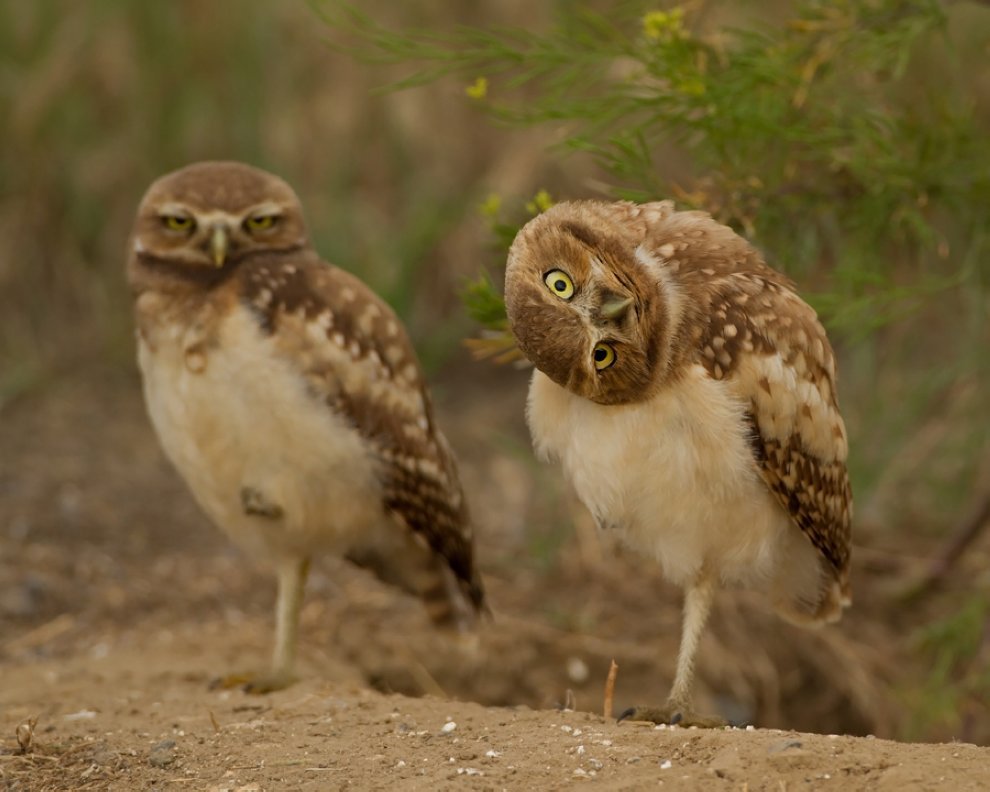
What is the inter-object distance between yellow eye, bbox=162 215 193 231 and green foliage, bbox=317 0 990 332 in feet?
2.39

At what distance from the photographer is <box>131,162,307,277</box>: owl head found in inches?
172

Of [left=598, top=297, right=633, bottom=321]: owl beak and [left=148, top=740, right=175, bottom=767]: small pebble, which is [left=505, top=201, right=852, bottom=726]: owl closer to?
[left=598, top=297, right=633, bottom=321]: owl beak

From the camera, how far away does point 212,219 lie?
4.36m

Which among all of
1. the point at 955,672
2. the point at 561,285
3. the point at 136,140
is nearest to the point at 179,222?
the point at 561,285

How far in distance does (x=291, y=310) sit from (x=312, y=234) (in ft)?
10.9

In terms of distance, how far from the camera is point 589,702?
5727 millimetres

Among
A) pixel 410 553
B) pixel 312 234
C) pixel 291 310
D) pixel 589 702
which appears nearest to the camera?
pixel 291 310

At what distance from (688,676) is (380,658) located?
2124 millimetres

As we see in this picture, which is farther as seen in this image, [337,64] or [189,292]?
[337,64]

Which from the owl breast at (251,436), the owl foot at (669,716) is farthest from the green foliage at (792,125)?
the owl foot at (669,716)

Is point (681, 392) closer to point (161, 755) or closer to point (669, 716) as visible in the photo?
point (669, 716)

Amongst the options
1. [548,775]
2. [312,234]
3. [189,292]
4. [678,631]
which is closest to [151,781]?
[548,775]

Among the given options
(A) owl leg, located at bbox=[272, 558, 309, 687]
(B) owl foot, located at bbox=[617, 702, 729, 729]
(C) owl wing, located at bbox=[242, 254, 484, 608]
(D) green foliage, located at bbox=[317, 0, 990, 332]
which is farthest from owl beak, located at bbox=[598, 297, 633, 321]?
(A) owl leg, located at bbox=[272, 558, 309, 687]

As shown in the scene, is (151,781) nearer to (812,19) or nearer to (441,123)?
(812,19)
